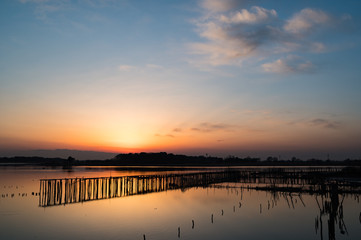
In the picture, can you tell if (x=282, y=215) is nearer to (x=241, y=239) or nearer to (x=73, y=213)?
(x=241, y=239)

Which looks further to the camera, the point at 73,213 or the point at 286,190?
the point at 286,190

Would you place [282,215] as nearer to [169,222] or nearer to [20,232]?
[169,222]

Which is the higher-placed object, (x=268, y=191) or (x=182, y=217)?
(x=268, y=191)

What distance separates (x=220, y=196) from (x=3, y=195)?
24.5m

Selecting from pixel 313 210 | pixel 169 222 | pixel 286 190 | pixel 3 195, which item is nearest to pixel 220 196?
pixel 286 190

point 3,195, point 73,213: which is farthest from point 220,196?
point 3,195

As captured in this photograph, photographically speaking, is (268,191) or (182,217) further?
(268,191)

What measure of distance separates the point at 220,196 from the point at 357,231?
53.4 ft

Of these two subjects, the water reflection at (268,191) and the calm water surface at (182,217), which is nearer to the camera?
the calm water surface at (182,217)

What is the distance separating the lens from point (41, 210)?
24578mm

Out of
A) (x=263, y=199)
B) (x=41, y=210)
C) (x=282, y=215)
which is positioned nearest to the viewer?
(x=282, y=215)

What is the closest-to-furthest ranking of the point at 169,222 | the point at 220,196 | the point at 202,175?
the point at 169,222
the point at 220,196
the point at 202,175

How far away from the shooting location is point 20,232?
60.5ft

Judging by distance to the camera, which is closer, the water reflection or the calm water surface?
the calm water surface
